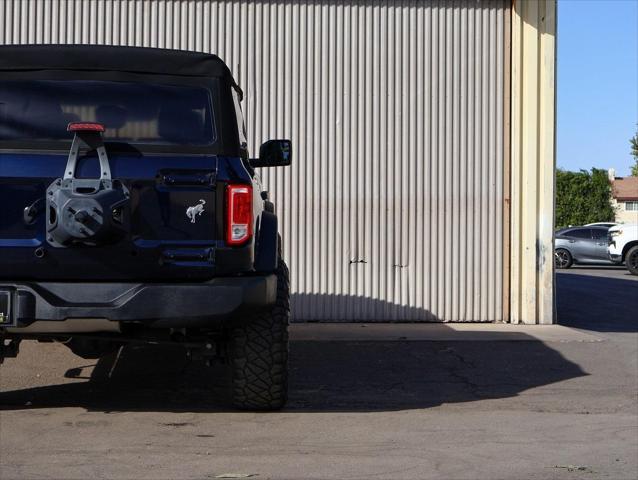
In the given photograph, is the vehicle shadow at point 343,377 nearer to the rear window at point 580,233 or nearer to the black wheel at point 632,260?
the black wheel at point 632,260

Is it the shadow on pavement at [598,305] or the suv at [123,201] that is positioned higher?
the suv at [123,201]

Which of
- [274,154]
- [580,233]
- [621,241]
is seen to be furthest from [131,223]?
[580,233]

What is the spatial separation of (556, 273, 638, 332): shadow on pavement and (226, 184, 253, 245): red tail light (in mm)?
6436

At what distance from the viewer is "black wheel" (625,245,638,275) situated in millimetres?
23719

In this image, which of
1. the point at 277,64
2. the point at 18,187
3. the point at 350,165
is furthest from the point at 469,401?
the point at 277,64

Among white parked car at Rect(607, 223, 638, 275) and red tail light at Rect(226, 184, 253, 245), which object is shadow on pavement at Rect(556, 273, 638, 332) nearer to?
white parked car at Rect(607, 223, 638, 275)

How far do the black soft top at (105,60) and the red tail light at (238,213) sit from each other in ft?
2.88

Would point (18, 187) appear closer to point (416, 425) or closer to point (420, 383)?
point (416, 425)

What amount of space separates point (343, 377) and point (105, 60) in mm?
3415

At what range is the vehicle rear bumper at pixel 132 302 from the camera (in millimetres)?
5766

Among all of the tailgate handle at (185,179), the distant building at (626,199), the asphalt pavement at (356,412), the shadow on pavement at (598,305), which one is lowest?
the asphalt pavement at (356,412)

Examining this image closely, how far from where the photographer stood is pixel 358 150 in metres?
11.6

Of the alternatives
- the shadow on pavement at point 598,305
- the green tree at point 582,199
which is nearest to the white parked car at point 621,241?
the shadow on pavement at point 598,305

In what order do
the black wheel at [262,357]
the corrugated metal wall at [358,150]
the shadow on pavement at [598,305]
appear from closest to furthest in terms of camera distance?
the black wheel at [262,357] → the corrugated metal wall at [358,150] → the shadow on pavement at [598,305]
